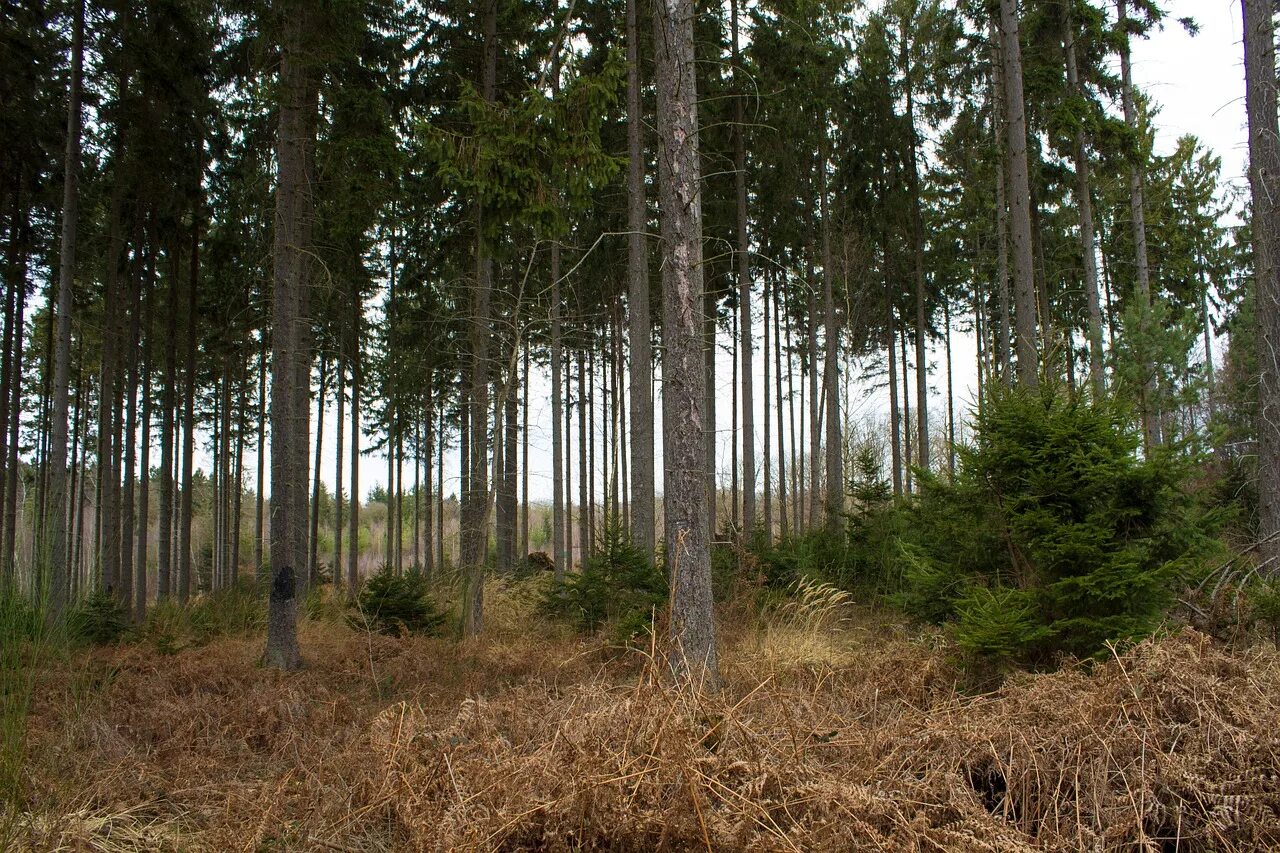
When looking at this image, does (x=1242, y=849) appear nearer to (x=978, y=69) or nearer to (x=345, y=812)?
(x=345, y=812)

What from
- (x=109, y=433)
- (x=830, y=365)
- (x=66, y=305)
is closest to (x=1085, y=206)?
(x=830, y=365)

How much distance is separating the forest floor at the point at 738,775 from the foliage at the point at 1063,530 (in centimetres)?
80

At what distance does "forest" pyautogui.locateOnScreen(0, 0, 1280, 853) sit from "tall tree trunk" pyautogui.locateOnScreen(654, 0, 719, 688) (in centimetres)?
4

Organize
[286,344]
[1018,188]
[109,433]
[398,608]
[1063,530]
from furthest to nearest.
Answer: [109,433]
[1018,188]
[398,608]
[286,344]
[1063,530]

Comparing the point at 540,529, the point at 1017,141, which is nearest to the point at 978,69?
the point at 1017,141

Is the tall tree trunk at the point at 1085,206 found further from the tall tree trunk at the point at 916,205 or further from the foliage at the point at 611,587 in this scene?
the foliage at the point at 611,587

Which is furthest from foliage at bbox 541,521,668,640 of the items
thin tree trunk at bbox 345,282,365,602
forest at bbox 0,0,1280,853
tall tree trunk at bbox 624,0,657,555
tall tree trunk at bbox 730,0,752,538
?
thin tree trunk at bbox 345,282,365,602

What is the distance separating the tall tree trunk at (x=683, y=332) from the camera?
19.0ft

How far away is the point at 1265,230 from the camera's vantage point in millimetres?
7887

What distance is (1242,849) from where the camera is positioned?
3.03 m

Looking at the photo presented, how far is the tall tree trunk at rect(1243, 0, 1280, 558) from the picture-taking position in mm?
7527

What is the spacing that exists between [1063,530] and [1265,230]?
477cm

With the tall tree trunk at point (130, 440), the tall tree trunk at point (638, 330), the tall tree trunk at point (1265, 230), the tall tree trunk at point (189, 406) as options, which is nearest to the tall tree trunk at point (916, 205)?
the tall tree trunk at point (638, 330)

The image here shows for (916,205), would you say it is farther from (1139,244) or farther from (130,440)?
(130,440)
